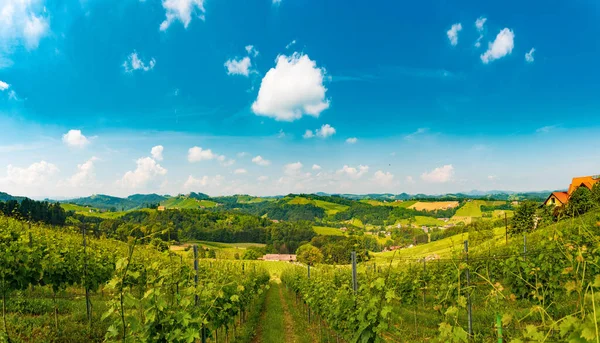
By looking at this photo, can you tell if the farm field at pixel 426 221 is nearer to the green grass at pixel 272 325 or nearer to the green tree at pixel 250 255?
the green tree at pixel 250 255

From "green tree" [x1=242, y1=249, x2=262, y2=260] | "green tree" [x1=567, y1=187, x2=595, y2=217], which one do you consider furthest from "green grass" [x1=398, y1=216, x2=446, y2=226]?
"green tree" [x1=567, y1=187, x2=595, y2=217]

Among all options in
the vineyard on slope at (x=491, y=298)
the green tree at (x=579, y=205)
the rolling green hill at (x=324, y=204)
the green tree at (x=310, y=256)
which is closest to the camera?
the vineyard on slope at (x=491, y=298)

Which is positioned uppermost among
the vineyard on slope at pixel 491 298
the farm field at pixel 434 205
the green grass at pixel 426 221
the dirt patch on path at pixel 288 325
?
the vineyard on slope at pixel 491 298

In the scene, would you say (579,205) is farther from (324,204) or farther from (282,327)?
(324,204)

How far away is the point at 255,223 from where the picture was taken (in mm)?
98875

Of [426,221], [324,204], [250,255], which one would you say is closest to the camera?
[250,255]

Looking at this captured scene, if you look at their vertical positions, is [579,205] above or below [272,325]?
above

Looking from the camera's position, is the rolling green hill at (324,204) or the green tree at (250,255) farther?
the rolling green hill at (324,204)

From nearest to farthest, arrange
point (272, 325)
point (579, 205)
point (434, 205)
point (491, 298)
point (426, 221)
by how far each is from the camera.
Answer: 1. point (491, 298)
2. point (272, 325)
3. point (579, 205)
4. point (426, 221)
5. point (434, 205)

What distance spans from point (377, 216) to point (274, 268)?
80066mm

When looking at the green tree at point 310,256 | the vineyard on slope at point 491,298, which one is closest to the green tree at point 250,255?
the green tree at point 310,256

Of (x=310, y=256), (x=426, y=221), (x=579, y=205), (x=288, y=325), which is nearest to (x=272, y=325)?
(x=288, y=325)

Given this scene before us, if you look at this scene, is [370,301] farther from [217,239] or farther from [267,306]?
[217,239]

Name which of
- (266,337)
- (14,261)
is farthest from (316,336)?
(14,261)
